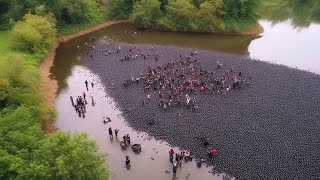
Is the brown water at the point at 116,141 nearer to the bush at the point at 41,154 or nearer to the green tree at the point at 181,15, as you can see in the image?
the bush at the point at 41,154

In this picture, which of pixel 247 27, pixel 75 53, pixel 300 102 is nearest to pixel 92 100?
pixel 75 53

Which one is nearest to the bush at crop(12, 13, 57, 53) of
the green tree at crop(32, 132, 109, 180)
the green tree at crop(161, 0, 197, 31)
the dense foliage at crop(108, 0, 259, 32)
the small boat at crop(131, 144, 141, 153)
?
the dense foliage at crop(108, 0, 259, 32)

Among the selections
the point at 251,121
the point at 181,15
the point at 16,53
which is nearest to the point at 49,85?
the point at 16,53

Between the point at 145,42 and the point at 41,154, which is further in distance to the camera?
the point at 145,42

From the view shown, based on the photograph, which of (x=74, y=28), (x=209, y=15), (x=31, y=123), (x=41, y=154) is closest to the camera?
(x=41, y=154)

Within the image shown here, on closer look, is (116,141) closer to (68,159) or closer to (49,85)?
(68,159)

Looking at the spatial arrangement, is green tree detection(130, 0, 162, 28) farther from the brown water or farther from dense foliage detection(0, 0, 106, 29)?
the brown water
